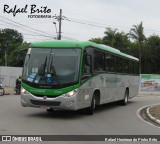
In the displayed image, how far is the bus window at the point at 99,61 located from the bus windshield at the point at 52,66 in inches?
74.3

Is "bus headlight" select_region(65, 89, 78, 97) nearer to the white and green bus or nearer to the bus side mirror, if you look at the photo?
the white and green bus

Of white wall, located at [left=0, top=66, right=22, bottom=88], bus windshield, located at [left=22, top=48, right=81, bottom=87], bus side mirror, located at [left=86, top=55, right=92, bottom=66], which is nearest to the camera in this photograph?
bus windshield, located at [left=22, top=48, right=81, bottom=87]

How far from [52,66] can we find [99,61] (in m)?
3.27

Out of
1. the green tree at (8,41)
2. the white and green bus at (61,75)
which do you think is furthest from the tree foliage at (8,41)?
the white and green bus at (61,75)

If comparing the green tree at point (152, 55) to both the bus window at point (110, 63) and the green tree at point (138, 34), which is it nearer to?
the green tree at point (138, 34)

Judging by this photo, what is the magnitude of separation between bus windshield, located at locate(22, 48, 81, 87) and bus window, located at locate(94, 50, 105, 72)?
1.89 meters

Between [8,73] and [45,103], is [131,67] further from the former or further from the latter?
[8,73]


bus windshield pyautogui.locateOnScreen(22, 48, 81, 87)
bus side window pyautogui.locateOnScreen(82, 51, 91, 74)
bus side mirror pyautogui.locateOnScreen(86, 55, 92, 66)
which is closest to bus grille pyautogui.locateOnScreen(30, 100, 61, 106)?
bus windshield pyautogui.locateOnScreen(22, 48, 81, 87)

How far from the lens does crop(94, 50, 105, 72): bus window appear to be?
59.9ft

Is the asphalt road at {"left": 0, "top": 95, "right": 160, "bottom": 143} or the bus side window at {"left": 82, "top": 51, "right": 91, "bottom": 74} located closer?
the asphalt road at {"left": 0, "top": 95, "right": 160, "bottom": 143}

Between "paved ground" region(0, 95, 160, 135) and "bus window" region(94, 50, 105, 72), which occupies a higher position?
"bus window" region(94, 50, 105, 72)

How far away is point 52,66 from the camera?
16.2 m

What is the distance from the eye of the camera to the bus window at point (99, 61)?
1827cm

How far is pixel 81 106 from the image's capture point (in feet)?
54.1
